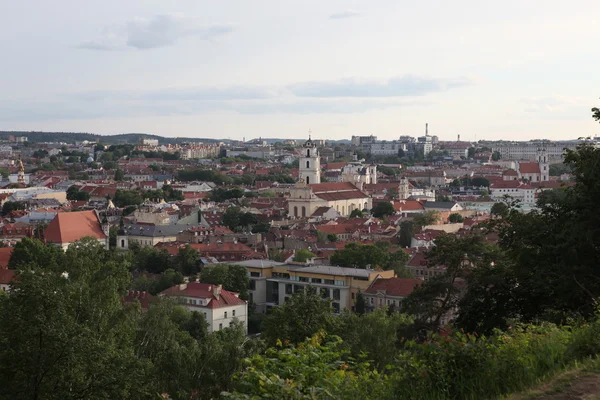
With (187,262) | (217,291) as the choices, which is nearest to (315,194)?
(187,262)

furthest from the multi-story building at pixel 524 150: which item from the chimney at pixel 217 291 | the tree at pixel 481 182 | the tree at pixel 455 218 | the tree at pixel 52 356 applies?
the tree at pixel 52 356

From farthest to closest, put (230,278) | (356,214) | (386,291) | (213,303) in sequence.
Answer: (356,214)
(230,278)
(386,291)
(213,303)

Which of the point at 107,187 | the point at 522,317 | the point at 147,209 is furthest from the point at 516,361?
the point at 107,187

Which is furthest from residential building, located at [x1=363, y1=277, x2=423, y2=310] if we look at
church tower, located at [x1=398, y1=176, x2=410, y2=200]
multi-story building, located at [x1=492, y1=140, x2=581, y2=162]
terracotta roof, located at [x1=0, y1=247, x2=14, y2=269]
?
multi-story building, located at [x1=492, y1=140, x2=581, y2=162]

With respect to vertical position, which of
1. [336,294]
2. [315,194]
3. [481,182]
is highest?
[315,194]

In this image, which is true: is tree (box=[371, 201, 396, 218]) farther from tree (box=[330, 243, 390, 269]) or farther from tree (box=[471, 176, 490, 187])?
tree (box=[471, 176, 490, 187])

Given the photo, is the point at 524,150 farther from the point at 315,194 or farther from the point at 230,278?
the point at 230,278
